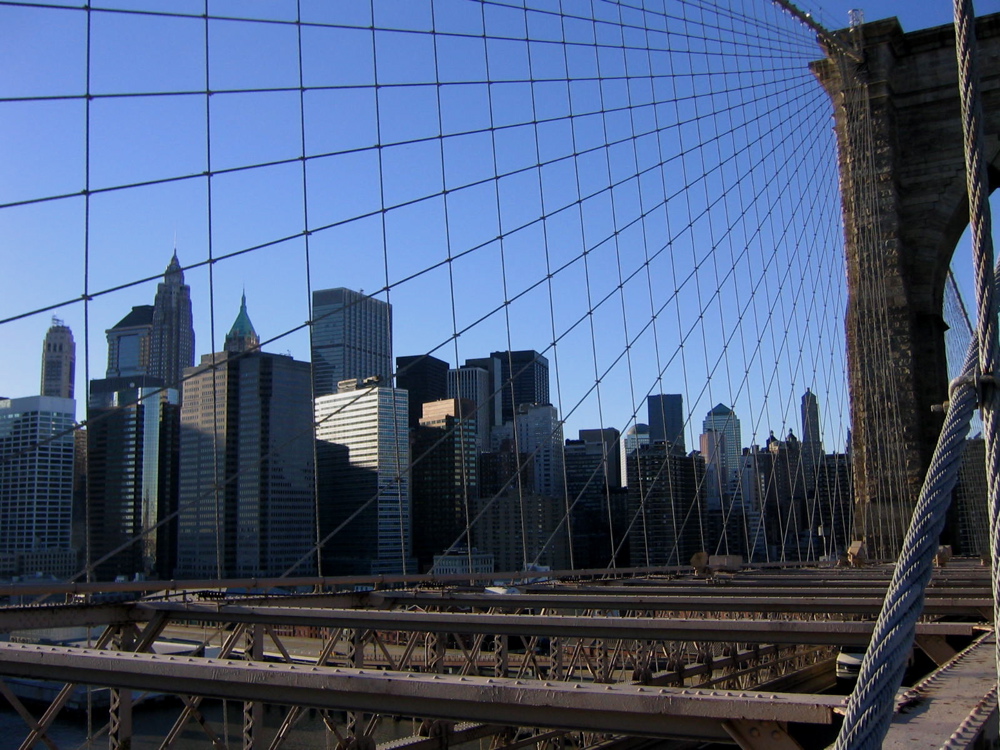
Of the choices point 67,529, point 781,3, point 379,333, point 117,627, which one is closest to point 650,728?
point 117,627

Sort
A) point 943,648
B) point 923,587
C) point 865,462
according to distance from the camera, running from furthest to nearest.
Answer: point 865,462, point 943,648, point 923,587

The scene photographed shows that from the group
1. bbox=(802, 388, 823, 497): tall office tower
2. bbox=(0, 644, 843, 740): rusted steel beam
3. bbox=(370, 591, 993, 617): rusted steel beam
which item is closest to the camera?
bbox=(0, 644, 843, 740): rusted steel beam

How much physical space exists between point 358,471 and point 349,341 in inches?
104

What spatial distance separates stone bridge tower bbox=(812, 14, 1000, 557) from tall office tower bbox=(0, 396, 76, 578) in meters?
11.2

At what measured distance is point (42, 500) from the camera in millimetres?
6621

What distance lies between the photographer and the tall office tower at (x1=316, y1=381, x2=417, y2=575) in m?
9.66

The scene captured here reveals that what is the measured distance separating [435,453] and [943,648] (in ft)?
25.1

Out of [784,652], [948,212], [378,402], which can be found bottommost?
[784,652]

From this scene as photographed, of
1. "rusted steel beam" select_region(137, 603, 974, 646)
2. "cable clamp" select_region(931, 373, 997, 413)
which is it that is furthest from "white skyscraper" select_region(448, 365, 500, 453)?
"cable clamp" select_region(931, 373, 997, 413)

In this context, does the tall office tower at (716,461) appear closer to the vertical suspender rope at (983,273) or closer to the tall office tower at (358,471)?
the tall office tower at (358,471)

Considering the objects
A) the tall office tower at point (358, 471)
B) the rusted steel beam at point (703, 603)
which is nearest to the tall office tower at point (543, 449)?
the tall office tower at point (358, 471)

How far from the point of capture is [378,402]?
9891 mm

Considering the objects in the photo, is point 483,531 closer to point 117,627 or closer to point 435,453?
point 435,453

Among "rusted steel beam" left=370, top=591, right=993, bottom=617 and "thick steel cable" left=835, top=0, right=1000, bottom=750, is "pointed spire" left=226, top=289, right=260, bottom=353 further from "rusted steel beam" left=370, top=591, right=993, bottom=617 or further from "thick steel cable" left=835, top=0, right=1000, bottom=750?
"thick steel cable" left=835, top=0, right=1000, bottom=750
